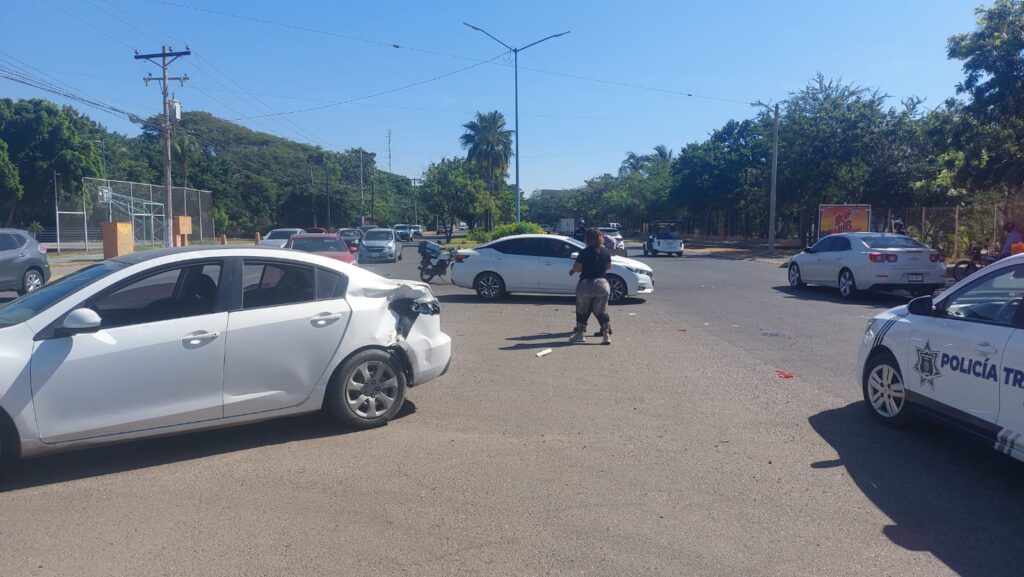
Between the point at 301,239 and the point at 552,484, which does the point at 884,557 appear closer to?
the point at 552,484

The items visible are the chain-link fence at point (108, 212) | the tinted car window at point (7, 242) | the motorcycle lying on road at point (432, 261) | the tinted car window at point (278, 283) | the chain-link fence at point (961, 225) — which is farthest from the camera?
the chain-link fence at point (108, 212)

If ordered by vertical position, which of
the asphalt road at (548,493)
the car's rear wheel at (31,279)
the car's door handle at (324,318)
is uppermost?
the car's door handle at (324,318)

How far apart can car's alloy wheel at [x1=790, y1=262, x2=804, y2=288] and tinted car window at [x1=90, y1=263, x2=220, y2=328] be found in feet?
53.4

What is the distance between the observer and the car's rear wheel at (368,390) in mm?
6457

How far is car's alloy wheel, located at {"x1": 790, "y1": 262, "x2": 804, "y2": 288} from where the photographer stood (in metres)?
19.5

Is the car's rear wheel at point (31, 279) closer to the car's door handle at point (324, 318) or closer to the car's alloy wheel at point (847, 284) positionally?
the car's door handle at point (324, 318)

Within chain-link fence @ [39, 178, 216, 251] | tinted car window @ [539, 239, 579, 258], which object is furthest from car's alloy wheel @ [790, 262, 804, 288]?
chain-link fence @ [39, 178, 216, 251]

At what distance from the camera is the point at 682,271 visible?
2720cm

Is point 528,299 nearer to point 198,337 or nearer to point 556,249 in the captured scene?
point 556,249

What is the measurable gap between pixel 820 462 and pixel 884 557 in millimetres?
1602

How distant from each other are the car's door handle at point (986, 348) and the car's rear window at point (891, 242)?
489 inches

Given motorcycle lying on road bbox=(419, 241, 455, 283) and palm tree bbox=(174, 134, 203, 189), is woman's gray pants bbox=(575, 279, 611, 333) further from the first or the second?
palm tree bbox=(174, 134, 203, 189)

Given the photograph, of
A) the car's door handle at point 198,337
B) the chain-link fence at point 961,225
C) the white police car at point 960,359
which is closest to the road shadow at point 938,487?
the white police car at point 960,359

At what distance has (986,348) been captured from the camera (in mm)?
5484
